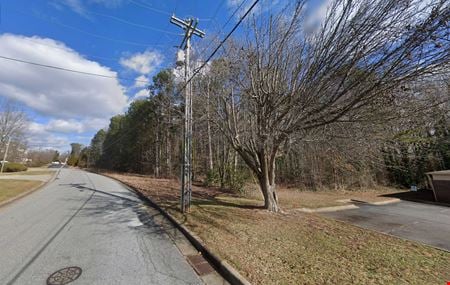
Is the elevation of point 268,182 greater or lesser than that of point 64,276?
greater

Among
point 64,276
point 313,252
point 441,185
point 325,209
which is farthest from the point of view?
point 441,185

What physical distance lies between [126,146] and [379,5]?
3742 cm

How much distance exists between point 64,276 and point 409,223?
935 cm

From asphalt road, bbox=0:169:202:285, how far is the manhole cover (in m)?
0.08

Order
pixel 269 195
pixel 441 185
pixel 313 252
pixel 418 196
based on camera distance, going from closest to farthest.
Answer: pixel 313 252, pixel 269 195, pixel 441 185, pixel 418 196

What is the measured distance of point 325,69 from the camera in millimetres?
4750

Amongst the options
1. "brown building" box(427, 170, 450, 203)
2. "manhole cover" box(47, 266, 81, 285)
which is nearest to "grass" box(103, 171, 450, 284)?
"manhole cover" box(47, 266, 81, 285)

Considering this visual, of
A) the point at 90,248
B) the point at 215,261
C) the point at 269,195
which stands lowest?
the point at 215,261

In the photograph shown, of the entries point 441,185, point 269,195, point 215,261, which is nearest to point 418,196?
point 441,185

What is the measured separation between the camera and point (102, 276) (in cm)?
359

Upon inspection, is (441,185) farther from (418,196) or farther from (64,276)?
(64,276)

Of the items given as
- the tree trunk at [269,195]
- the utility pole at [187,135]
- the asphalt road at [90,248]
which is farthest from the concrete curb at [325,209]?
the asphalt road at [90,248]

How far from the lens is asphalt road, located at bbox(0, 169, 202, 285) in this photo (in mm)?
3629

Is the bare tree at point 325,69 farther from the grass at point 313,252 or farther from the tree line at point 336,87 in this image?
the grass at point 313,252
